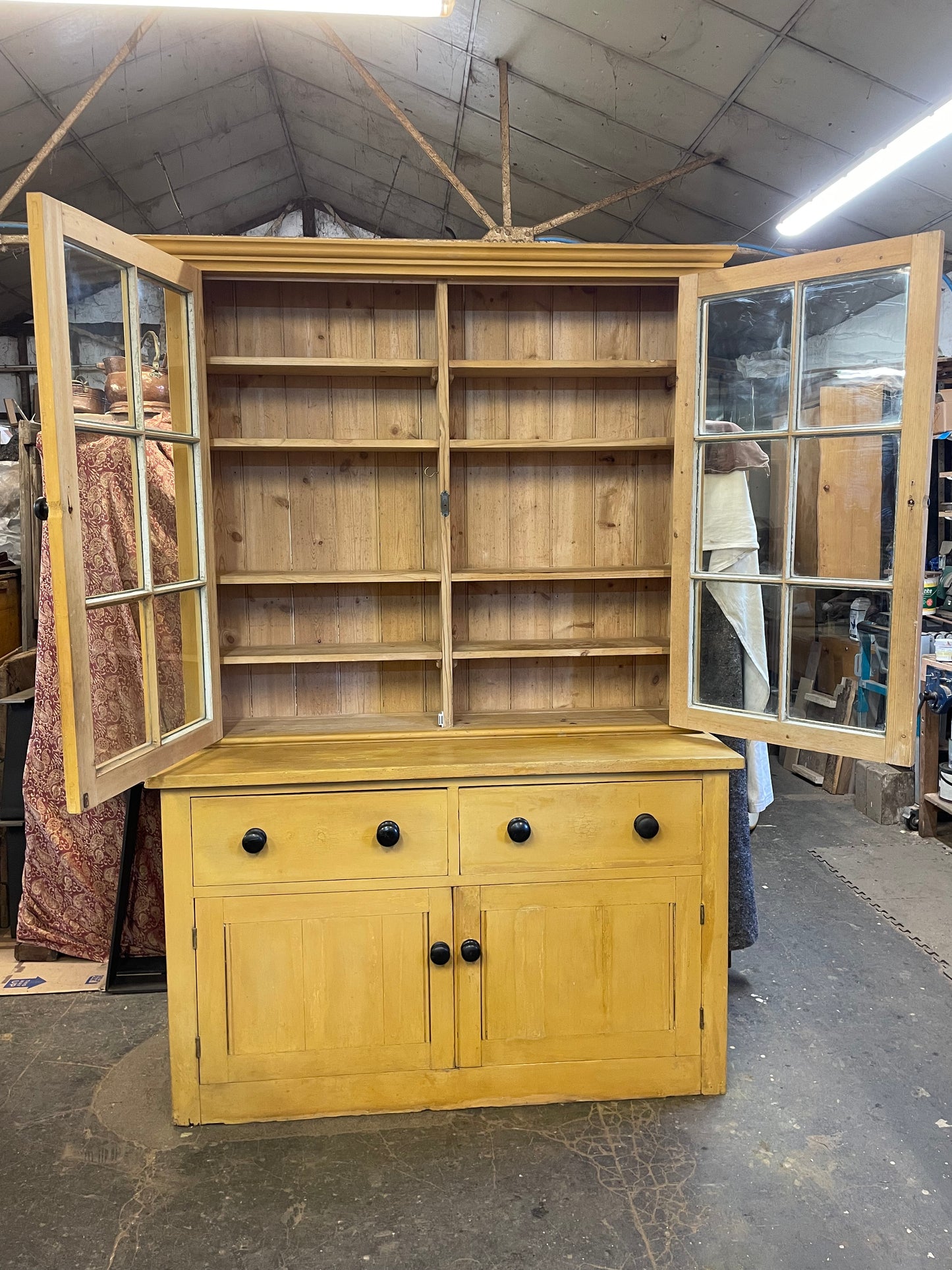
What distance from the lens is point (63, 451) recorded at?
1774 millimetres

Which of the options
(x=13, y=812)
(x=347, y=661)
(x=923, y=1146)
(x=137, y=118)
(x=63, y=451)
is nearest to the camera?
(x=63, y=451)

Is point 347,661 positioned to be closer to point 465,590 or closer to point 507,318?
point 465,590

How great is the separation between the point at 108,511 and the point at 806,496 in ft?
5.56

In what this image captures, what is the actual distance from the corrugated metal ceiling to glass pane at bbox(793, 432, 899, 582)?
6.85 feet

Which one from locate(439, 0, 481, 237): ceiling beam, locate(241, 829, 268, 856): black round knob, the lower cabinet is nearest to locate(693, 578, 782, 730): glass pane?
the lower cabinet

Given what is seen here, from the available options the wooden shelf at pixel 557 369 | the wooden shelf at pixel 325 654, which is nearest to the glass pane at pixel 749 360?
the wooden shelf at pixel 557 369

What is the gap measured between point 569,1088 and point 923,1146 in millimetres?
836

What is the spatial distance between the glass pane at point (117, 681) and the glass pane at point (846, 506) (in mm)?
1649

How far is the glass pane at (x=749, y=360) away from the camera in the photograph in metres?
2.19

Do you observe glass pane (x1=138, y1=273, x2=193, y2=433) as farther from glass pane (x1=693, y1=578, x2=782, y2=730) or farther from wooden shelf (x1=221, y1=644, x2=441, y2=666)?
glass pane (x1=693, y1=578, x2=782, y2=730)

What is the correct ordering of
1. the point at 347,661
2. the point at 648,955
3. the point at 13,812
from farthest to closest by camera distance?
the point at 13,812, the point at 347,661, the point at 648,955

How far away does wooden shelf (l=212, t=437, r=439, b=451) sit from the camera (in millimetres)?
2385

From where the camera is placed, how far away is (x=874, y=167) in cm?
374

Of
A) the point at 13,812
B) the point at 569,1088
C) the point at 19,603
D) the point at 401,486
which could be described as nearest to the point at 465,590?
the point at 401,486
